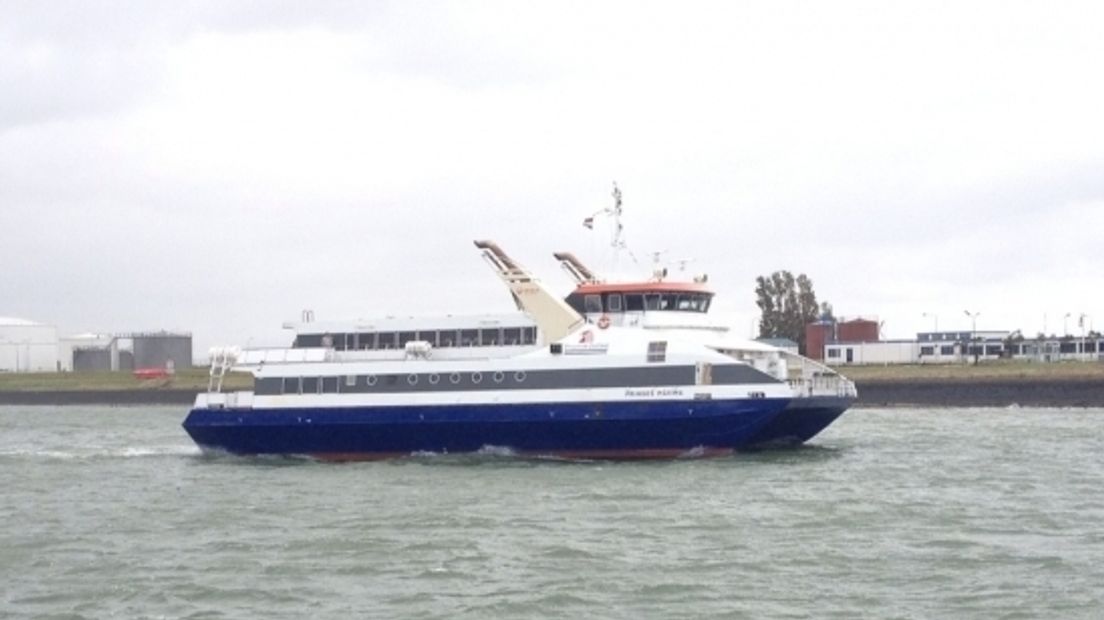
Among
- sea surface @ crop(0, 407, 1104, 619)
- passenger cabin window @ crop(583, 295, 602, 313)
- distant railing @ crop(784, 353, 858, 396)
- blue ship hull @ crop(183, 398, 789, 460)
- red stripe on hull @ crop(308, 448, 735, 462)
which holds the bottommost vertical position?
sea surface @ crop(0, 407, 1104, 619)

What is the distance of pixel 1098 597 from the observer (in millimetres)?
19688

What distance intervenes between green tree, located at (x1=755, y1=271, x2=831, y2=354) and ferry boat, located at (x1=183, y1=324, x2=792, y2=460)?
265ft

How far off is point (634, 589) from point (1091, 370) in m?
61.5

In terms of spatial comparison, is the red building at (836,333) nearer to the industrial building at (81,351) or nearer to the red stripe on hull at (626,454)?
the industrial building at (81,351)

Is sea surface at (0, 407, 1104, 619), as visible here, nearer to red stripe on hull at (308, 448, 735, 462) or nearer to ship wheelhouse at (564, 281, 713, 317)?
red stripe on hull at (308, 448, 735, 462)

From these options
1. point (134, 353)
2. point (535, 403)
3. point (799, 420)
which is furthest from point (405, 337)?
point (134, 353)

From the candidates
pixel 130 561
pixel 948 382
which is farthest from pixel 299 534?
pixel 948 382

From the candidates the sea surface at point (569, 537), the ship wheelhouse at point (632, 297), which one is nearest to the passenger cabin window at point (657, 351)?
the ship wheelhouse at point (632, 297)

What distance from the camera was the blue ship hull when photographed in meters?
37.7

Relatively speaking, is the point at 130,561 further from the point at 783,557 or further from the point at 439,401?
the point at 439,401

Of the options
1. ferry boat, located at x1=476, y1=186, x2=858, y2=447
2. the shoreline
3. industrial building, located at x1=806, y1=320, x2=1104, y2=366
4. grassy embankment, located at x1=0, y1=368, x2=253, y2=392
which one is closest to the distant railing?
ferry boat, located at x1=476, y1=186, x2=858, y2=447

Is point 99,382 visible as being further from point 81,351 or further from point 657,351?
point 657,351

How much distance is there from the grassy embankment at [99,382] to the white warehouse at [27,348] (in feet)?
24.4

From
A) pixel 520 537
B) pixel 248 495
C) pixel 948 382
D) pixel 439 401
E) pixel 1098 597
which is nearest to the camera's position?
pixel 1098 597
